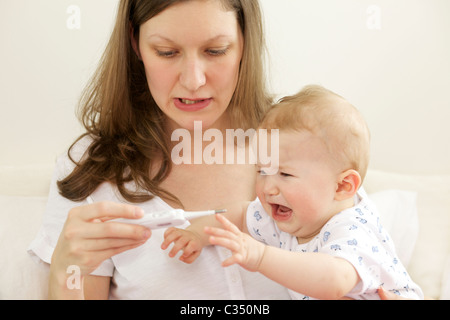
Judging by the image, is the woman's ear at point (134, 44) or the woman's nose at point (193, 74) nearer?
the woman's nose at point (193, 74)

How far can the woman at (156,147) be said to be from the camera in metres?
1.22

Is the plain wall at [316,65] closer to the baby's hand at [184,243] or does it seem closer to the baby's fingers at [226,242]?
the baby's hand at [184,243]

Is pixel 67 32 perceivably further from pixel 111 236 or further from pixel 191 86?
pixel 111 236

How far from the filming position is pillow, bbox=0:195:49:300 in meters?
1.38

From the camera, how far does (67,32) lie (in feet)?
6.01

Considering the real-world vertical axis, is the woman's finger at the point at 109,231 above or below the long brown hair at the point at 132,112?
below

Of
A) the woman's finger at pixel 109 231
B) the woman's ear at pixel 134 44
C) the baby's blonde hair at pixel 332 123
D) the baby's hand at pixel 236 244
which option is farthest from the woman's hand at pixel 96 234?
the woman's ear at pixel 134 44

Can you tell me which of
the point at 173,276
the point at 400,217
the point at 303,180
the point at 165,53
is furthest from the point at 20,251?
the point at 400,217

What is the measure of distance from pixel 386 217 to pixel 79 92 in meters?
1.19

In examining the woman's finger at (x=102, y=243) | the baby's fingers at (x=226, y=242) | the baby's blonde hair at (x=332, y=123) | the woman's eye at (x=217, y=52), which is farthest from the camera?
the woman's eye at (x=217, y=52)

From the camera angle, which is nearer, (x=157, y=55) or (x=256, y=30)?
(x=157, y=55)

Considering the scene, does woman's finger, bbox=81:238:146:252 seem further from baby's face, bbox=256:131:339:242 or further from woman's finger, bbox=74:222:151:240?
baby's face, bbox=256:131:339:242

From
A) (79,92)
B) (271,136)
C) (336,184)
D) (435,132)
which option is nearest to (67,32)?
(79,92)

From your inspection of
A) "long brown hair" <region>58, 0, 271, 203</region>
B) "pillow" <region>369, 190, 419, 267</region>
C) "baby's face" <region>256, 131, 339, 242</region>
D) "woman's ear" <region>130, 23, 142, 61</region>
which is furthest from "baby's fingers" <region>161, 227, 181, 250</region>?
"pillow" <region>369, 190, 419, 267</region>
